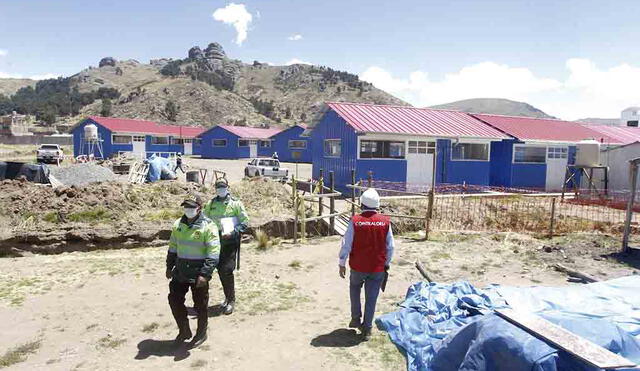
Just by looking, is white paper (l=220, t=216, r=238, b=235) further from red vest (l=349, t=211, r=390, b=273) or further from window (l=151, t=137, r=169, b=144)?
window (l=151, t=137, r=169, b=144)

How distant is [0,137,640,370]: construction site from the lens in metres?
4.86

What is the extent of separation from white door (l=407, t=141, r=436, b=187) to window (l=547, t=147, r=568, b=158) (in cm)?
747

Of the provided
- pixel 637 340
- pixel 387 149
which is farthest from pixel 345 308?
pixel 387 149

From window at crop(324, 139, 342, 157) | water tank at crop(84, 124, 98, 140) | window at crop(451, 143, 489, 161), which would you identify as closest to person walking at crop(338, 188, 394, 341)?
window at crop(324, 139, 342, 157)

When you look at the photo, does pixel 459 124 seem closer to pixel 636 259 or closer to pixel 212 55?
pixel 636 259

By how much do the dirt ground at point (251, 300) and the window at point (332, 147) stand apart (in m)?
9.05

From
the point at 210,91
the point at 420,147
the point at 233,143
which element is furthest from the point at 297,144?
the point at 210,91

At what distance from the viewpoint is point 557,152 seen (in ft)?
77.7

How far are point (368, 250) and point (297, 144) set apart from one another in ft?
142

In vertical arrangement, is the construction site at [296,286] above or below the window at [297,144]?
below

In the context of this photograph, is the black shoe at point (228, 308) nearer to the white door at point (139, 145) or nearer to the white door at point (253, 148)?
the white door at point (139, 145)

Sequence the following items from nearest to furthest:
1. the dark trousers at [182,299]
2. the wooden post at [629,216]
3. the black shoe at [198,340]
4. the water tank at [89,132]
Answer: the dark trousers at [182,299]
the black shoe at [198,340]
the wooden post at [629,216]
the water tank at [89,132]

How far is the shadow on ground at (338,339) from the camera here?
5332 mm

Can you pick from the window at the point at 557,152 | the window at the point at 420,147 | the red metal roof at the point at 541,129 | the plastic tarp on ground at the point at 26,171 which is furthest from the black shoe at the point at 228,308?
the window at the point at 557,152
